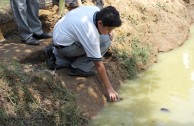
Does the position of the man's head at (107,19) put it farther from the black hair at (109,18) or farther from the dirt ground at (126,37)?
the dirt ground at (126,37)

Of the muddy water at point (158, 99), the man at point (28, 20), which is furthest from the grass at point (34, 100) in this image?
the man at point (28, 20)

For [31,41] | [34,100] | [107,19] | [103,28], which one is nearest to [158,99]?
[103,28]

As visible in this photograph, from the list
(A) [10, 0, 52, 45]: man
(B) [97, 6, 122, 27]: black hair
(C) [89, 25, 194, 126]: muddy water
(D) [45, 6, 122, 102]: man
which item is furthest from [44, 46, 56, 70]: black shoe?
(B) [97, 6, 122, 27]: black hair

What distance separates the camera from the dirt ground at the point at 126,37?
472 cm

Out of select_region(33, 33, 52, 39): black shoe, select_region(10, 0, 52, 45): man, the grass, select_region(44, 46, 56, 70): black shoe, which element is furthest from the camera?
select_region(33, 33, 52, 39): black shoe

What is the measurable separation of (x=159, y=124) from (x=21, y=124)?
1.62 m

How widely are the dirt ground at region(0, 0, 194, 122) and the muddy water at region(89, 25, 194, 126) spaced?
0.17 metres

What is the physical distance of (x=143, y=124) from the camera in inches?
171

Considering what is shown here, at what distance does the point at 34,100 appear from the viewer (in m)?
4.05

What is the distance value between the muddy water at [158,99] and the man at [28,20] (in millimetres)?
1550

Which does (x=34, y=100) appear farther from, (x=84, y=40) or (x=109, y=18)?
(x=109, y=18)

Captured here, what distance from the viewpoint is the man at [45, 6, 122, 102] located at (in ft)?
14.2

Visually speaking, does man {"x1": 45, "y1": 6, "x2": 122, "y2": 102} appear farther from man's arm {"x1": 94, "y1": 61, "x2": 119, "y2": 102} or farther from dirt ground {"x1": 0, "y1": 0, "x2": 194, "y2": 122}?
dirt ground {"x1": 0, "y1": 0, "x2": 194, "y2": 122}

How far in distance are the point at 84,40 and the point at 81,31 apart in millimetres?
122
